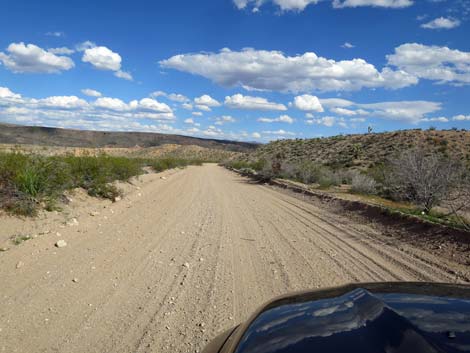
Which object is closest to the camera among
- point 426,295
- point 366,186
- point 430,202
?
point 426,295

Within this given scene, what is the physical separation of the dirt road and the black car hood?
7.02ft

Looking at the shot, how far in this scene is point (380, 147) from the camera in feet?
167

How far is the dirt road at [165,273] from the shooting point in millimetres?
4328

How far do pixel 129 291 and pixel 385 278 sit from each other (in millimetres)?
4126

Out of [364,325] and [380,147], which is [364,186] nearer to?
[364,325]

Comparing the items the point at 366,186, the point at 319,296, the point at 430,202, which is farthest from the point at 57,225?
the point at 366,186

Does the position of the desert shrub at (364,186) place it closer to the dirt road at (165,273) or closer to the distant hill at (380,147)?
the dirt road at (165,273)

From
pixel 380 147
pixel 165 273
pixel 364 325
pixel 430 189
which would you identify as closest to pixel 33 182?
pixel 165 273

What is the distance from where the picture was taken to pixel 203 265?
6.86 m

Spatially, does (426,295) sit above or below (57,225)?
above

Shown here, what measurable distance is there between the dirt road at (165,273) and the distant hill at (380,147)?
101 ft

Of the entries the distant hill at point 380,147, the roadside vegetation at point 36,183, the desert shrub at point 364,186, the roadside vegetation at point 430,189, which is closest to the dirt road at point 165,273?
the roadside vegetation at point 36,183

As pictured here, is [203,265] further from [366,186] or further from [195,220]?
[366,186]

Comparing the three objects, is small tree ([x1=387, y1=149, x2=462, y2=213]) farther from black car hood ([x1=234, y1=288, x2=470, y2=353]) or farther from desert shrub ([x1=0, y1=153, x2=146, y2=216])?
desert shrub ([x1=0, y1=153, x2=146, y2=216])
